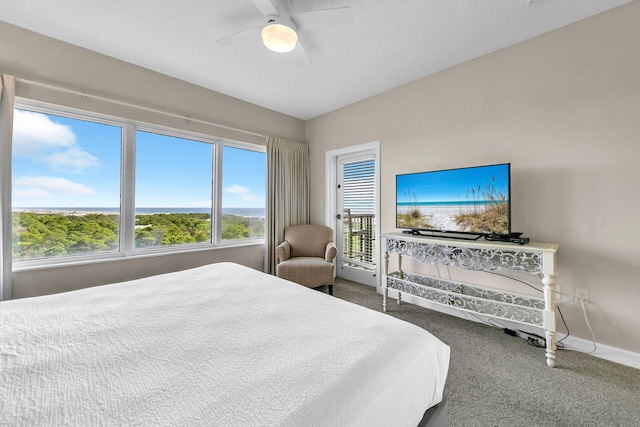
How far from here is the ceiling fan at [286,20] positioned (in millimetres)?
1614

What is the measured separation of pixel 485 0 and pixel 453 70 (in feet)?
2.93

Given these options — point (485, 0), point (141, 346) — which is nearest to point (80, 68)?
point (141, 346)

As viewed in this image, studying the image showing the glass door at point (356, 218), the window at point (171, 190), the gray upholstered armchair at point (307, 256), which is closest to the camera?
the window at point (171, 190)

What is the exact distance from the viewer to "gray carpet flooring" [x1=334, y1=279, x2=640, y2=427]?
138 cm

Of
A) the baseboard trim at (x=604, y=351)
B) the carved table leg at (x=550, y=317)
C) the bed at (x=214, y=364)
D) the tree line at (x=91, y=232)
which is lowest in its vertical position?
the baseboard trim at (x=604, y=351)

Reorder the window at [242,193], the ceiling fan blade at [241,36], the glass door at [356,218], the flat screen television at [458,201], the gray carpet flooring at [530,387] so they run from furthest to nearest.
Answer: the glass door at [356,218], the window at [242,193], the flat screen television at [458,201], the ceiling fan blade at [241,36], the gray carpet flooring at [530,387]

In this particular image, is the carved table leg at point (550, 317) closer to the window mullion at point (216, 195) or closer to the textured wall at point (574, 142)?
the textured wall at point (574, 142)

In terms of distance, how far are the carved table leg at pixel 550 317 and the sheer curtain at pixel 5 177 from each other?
425 centimetres

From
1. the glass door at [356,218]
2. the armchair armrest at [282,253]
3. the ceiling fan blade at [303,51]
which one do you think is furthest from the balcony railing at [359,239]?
the ceiling fan blade at [303,51]

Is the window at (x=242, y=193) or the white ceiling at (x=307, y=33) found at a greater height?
the white ceiling at (x=307, y=33)

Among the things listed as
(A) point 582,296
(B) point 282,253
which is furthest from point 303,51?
(A) point 582,296

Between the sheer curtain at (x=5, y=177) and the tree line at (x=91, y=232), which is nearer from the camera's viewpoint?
the sheer curtain at (x=5, y=177)

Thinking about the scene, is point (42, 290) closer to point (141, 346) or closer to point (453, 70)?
point (141, 346)

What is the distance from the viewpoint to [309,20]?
1.70 metres
